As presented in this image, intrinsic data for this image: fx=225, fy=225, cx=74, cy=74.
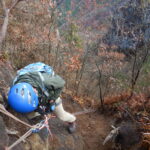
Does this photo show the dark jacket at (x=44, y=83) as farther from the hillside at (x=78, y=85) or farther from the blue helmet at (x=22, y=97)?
the hillside at (x=78, y=85)

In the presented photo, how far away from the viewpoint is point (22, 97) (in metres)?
3.48

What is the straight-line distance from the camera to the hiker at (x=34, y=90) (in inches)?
138

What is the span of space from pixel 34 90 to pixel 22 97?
0.28 metres

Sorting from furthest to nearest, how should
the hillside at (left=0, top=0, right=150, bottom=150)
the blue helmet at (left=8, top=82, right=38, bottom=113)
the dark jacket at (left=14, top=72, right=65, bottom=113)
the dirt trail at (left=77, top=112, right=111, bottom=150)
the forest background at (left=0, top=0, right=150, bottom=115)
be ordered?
1. the forest background at (left=0, top=0, right=150, bottom=115)
2. the dirt trail at (left=77, top=112, right=111, bottom=150)
3. the hillside at (left=0, top=0, right=150, bottom=150)
4. the dark jacket at (left=14, top=72, right=65, bottom=113)
5. the blue helmet at (left=8, top=82, right=38, bottom=113)


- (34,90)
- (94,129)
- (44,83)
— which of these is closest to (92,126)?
(94,129)

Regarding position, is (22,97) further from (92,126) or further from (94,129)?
(92,126)

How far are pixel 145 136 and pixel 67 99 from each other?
4.38 meters

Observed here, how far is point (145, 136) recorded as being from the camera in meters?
5.02

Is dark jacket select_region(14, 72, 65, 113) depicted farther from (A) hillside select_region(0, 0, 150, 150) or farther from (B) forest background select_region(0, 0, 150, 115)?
(B) forest background select_region(0, 0, 150, 115)

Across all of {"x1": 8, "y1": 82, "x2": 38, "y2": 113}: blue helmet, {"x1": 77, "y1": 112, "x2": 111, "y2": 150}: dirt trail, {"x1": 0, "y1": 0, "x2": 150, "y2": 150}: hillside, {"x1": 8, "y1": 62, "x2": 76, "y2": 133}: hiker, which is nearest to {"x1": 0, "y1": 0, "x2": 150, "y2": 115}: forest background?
{"x1": 0, "y1": 0, "x2": 150, "y2": 150}: hillside

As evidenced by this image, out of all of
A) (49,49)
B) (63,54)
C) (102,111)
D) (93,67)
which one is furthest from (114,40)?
(102,111)

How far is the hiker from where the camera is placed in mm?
3512

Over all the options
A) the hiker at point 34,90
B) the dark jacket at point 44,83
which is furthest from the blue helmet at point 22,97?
the dark jacket at point 44,83

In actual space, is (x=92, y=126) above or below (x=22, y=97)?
below
